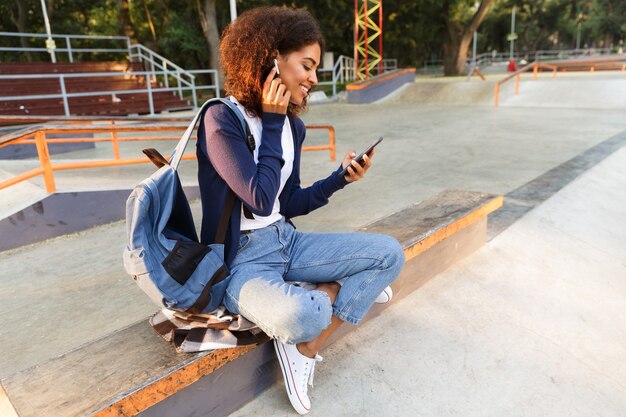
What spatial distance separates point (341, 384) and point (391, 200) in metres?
3.21

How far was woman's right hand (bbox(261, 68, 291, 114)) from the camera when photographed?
1710 millimetres

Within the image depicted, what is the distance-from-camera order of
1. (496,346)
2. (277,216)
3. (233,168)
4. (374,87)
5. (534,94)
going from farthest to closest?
(374,87)
(534,94)
(496,346)
(277,216)
(233,168)

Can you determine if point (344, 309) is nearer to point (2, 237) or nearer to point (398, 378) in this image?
point (398, 378)

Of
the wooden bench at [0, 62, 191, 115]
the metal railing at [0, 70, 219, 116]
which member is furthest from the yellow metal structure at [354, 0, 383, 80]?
the wooden bench at [0, 62, 191, 115]

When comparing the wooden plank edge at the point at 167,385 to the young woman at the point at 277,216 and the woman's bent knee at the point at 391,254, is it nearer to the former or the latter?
the young woman at the point at 277,216

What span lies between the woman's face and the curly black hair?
0.08 ft

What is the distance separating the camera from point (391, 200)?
5.05 metres

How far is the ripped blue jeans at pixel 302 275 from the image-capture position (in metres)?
1.61

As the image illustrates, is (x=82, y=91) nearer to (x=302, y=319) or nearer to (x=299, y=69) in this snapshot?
(x=299, y=69)

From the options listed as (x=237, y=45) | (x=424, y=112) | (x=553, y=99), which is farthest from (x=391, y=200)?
(x=553, y=99)

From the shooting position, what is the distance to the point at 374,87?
17.8 metres

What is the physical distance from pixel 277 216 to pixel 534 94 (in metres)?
15.1

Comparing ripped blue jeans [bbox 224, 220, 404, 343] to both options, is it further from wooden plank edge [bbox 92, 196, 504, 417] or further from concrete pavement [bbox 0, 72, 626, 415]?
concrete pavement [bbox 0, 72, 626, 415]

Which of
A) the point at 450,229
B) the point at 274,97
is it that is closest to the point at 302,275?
the point at 274,97
